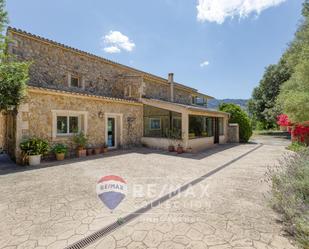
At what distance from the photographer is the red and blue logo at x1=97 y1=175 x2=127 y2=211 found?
490 cm

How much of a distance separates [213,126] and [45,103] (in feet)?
51.2

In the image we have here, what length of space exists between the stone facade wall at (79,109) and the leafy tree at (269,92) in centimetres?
2378

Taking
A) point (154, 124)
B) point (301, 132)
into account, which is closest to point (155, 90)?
point (154, 124)

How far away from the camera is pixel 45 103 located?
986 cm

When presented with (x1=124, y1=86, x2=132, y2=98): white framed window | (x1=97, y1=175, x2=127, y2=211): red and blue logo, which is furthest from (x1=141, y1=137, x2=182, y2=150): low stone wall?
(x1=97, y1=175, x2=127, y2=211): red and blue logo

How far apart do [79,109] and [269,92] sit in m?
31.3

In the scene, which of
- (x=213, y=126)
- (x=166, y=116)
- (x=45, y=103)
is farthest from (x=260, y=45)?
(x=45, y=103)

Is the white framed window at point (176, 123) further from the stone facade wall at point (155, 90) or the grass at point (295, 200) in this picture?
the grass at point (295, 200)

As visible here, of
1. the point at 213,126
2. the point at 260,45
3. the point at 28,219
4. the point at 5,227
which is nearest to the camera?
the point at 5,227

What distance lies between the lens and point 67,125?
11.0 metres

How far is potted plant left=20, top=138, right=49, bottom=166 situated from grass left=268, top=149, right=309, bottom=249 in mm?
9491

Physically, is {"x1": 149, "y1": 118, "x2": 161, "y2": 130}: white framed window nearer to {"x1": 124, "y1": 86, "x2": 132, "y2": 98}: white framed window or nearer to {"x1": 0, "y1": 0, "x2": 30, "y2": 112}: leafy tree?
{"x1": 124, "y1": 86, "x2": 132, "y2": 98}: white framed window

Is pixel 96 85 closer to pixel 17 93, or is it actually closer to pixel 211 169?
pixel 17 93

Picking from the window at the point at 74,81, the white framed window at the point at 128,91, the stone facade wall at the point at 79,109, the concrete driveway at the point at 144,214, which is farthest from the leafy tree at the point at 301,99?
the window at the point at 74,81
